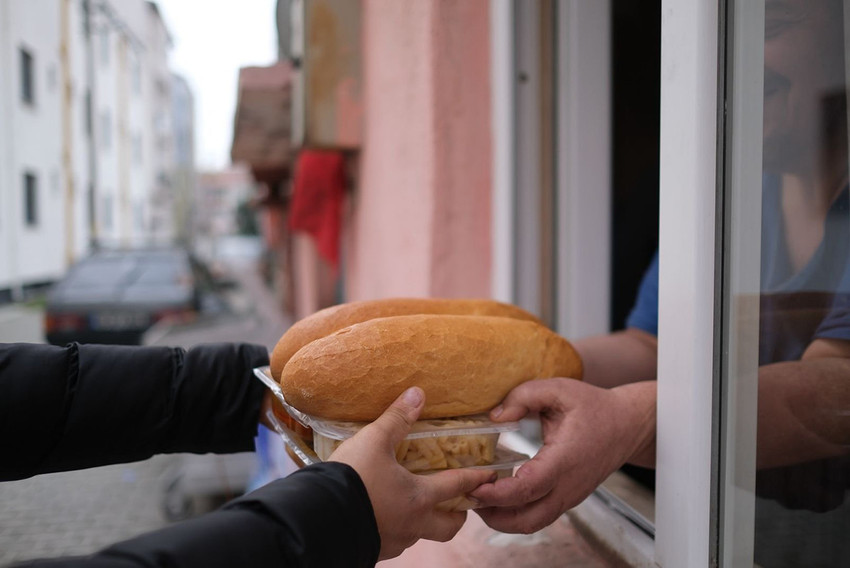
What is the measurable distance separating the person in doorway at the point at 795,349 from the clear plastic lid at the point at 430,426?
3cm

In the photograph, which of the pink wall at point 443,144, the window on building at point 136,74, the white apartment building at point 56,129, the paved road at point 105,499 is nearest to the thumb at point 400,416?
the pink wall at point 443,144

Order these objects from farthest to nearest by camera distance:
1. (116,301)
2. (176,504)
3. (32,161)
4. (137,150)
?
(137,150) < (32,161) < (116,301) < (176,504)

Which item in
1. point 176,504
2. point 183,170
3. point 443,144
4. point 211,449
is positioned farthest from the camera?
point 183,170

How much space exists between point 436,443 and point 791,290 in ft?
2.01

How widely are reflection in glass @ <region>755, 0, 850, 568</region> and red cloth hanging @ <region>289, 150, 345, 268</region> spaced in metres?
2.92

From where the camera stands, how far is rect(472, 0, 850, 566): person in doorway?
928mm

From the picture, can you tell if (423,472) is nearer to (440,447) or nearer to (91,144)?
(440,447)

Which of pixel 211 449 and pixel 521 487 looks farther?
pixel 211 449

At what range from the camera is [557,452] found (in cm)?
104

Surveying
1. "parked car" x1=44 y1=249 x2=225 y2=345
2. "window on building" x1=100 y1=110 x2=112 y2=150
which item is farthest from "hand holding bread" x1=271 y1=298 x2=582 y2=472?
"window on building" x1=100 y1=110 x2=112 y2=150

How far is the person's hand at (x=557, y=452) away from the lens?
1.01m

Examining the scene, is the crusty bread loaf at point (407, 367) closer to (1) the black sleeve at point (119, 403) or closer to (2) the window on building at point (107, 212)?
(1) the black sleeve at point (119, 403)

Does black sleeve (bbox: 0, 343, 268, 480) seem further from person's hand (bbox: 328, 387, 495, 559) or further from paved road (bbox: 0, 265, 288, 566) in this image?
paved road (bbox: 0, 265, 288, 566)

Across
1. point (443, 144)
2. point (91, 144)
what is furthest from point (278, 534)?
point (91, 144)
